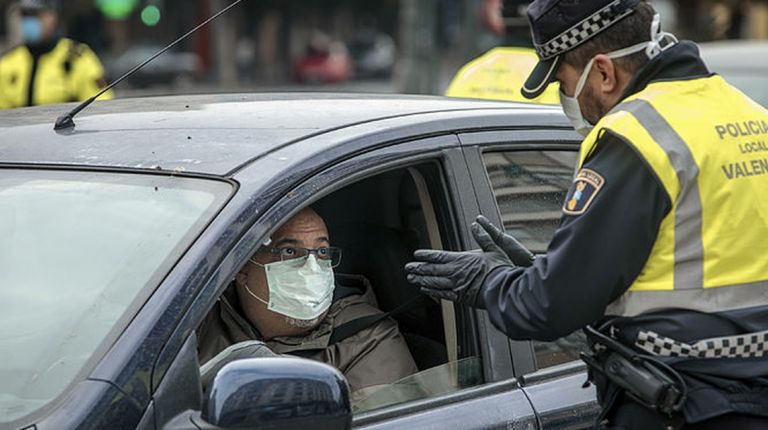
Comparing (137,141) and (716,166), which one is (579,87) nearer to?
(716,166)

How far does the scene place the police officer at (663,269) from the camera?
2.51 meters

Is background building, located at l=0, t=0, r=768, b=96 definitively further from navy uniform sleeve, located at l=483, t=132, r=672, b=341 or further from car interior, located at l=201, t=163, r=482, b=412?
navy uniform sleeve, located at l=483, t=132, r=672, b=341

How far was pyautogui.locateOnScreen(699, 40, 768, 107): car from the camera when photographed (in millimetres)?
7730

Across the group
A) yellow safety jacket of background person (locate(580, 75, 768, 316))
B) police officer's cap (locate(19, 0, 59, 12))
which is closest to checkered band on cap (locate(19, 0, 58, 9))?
police officer's cap (locate(19, 0, 59, 12))

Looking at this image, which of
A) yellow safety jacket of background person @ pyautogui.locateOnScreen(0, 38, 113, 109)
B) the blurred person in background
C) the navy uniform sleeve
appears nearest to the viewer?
the navy uniform sleeve

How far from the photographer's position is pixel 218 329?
10.2ft

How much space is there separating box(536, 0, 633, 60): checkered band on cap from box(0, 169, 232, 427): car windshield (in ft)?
2.57

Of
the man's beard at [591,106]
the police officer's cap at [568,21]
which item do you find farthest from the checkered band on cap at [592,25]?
the man's beard at [591,106]

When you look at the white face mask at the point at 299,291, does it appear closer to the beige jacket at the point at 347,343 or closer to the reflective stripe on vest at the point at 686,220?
the beige jacket at the point at 347,343

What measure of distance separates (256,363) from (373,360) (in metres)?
0.98

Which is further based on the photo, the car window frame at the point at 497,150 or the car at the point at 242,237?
the car window frame at the point at 497,150

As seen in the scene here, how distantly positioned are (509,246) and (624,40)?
19.7 inches

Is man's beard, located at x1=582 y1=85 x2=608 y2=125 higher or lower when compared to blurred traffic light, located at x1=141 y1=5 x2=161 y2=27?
lower

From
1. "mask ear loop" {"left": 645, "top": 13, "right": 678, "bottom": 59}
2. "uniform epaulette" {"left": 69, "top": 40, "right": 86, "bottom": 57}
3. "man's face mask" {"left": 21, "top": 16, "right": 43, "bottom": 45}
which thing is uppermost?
"man's face mask" {"left": 21, "top": 16, "right": 43, "bottom": 45}
